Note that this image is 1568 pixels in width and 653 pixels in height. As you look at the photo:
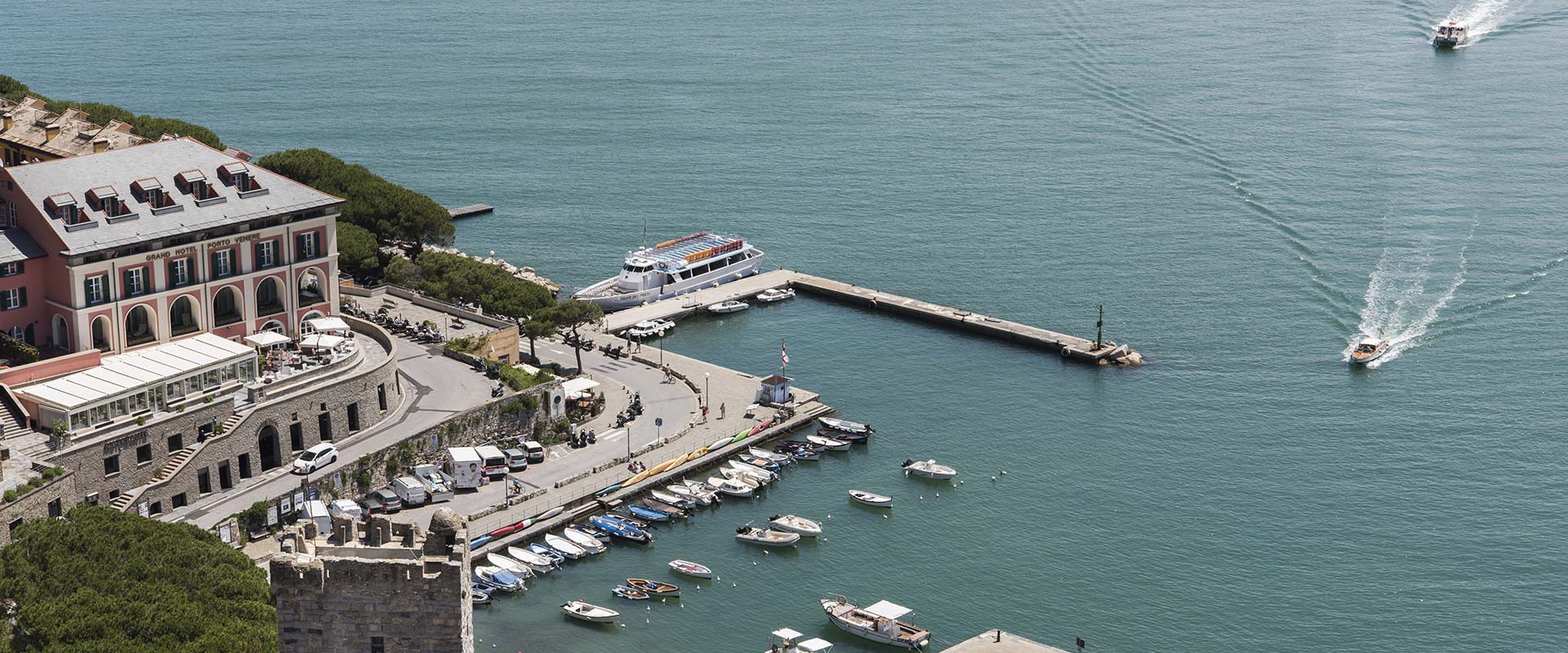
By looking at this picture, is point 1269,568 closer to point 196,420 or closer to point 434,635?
point 196,420

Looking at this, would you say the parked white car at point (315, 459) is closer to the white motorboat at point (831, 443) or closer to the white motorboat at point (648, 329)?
the white motorboat at point (831, 443)

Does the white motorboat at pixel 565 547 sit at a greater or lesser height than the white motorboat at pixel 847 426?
lesser

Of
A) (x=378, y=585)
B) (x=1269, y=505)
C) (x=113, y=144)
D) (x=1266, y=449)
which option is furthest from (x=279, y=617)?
(x=113, y=144)

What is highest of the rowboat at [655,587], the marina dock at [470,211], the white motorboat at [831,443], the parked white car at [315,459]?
the marina dock at [470,211]

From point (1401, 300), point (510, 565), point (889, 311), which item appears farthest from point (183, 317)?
point (1401, 300)

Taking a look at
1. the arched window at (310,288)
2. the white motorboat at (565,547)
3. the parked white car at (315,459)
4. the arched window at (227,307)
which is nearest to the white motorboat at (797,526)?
the white motorboat at (565,547)

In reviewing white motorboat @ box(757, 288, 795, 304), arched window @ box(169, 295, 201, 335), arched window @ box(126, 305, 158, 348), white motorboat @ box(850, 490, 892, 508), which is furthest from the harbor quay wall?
white motorboat @ box(757, 288, 795, 304)
